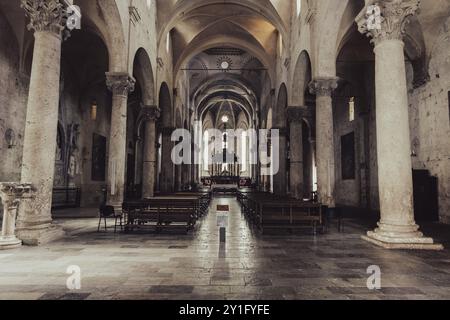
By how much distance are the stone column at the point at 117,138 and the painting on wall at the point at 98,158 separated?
8.33 m

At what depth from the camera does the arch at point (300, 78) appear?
50.9ft

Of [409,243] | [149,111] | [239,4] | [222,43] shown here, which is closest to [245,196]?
[149,111]

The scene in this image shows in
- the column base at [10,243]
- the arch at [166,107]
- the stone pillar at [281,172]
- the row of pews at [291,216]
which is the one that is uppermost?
the arch at [166,107]

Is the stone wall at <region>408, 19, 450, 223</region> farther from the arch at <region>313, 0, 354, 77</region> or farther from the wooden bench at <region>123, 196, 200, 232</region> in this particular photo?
the wooden bench at <region>123, 196, 200, 232</region>

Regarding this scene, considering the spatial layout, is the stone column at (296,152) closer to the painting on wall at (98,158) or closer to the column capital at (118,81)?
the column capital at (118,81)

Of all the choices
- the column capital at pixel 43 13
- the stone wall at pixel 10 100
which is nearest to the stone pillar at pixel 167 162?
the stone wall at pixel 10 100

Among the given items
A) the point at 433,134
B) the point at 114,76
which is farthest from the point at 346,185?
the point at 114,76

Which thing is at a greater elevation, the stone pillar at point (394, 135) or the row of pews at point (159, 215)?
the stone pillar at point (394, 135)

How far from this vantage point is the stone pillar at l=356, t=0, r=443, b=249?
6.90m

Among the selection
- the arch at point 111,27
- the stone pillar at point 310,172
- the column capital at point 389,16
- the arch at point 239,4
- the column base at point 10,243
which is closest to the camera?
the column base at point 10,243

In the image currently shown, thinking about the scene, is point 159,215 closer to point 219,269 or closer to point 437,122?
point 219,269

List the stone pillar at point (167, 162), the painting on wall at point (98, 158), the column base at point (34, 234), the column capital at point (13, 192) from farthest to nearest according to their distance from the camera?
1. the stone pillar at point (167, 162)
2. the painting on wall at point (98, 158)
3. the column base at point (34, 234)
4. the column capital at point (13, 192)

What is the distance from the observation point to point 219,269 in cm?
497

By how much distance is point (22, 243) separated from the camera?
22.4ft
